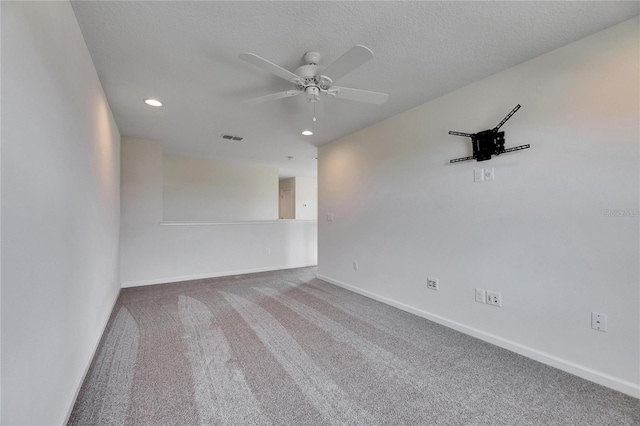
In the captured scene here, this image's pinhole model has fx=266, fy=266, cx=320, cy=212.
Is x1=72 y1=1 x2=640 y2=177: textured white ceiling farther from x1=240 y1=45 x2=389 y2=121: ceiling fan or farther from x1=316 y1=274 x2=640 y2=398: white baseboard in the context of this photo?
x1=316 y1=274 x2=640 y2=398: white baseboard

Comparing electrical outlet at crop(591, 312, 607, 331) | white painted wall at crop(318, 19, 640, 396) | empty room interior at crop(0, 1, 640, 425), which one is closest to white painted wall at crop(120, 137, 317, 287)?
empty room interior at crop(0, 1, 640, 425)

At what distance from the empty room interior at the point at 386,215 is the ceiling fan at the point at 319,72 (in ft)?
0.06

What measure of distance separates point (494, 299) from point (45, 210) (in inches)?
119

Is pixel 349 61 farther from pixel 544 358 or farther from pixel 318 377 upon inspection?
pixel 544 358

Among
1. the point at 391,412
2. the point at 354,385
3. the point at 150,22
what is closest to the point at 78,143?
the point at 150,22

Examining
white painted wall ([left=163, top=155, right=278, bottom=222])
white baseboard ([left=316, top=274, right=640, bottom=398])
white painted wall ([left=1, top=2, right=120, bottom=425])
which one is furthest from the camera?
white painted wall ([left=163, top=155, right=278, bottom=222])

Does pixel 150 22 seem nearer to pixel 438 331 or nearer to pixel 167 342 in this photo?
pixel 167 342

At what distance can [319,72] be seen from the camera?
1899mm

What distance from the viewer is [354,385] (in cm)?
170

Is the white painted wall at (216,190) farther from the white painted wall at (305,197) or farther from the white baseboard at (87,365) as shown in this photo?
the white baseboard at (87,365)

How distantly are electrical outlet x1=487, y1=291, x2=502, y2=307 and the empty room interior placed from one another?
0.03 metres

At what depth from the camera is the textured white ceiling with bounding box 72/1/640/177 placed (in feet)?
5.07

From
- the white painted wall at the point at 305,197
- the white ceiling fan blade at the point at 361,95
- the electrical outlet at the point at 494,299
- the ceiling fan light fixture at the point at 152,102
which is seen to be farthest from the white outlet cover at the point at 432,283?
the white painted wall at the point at 305,197

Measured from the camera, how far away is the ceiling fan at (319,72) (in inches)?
61.2
